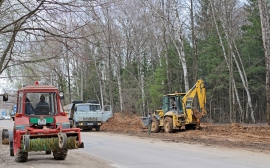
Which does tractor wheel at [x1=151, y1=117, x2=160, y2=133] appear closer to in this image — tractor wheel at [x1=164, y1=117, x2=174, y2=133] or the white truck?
tractor wheel at [x1=164, y1=117, x2=174, y2=133]

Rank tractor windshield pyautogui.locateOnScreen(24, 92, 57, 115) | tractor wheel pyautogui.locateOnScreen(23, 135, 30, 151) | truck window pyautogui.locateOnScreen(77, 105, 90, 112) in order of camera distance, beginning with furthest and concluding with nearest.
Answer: truck window pyautogui.locateOnScreen(77, 105, 90, 112) < tractor windshield pyautogui.locateOnScreen(24, 92, 57, 115) < tractor wheel pyautogui.locateOnScreen(23, 135, 30, 151)

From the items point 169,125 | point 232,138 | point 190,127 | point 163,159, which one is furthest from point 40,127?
point 190,127

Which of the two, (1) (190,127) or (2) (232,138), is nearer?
(2) (232,138)

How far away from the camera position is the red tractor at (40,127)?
10148mm

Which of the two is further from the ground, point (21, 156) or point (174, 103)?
point (174, 103)

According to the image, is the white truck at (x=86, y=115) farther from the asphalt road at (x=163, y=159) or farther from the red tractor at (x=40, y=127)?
the red tractor at (x=40, y=127)

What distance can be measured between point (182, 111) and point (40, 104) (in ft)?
45.0

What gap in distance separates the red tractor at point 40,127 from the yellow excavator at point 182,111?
12.4 meters

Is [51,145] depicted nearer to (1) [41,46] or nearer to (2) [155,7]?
(1) [41,46]

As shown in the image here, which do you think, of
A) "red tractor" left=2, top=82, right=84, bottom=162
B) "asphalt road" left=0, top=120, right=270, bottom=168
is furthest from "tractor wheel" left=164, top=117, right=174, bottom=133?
"red tractor" left=2, top=82, right=84, bottom=162

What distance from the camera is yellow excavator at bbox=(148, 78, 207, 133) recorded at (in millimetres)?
23047

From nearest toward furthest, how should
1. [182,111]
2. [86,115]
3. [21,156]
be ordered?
1. [21,156]
2. [182,111]
3. [86,115]

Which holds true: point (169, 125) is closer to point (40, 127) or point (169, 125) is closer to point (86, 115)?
point (86, 115)

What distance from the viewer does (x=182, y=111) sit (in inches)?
946
